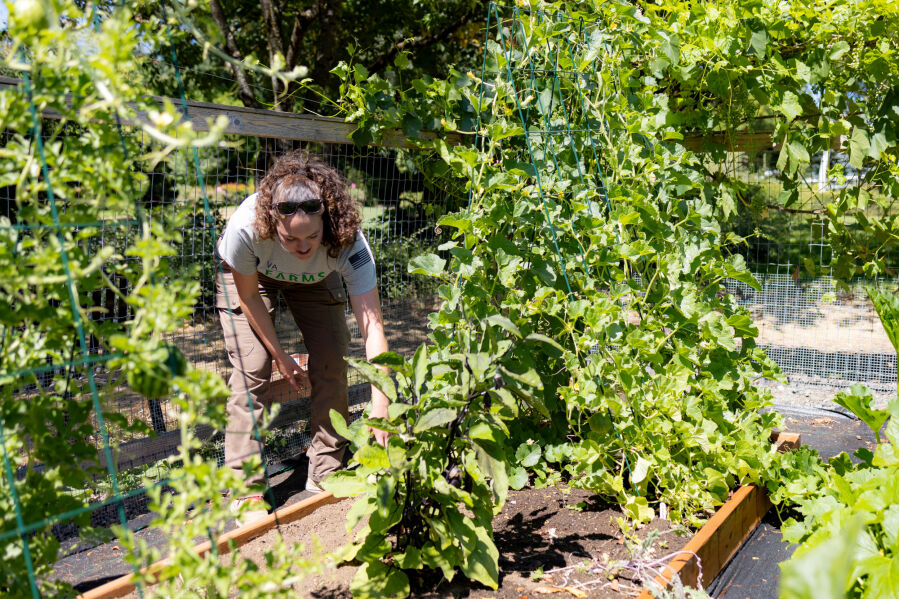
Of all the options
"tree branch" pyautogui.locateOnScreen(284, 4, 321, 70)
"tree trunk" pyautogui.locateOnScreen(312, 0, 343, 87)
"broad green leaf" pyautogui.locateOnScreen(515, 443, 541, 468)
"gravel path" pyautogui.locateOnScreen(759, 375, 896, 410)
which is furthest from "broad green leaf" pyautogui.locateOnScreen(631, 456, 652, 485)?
"tree branch" pyautogui.locateOnScreen(284, 4, 321, 70)

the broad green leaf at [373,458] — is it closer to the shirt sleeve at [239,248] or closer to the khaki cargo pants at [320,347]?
the shirt sleeve at [239,248]

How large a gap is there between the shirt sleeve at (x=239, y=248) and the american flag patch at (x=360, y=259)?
39cm

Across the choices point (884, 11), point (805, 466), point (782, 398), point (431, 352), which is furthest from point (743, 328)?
point (782, 398)

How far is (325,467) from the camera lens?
321cm

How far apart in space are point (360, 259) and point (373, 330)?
0.34m

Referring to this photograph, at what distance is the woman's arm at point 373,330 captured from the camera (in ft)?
7.43

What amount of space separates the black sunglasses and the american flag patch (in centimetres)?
28

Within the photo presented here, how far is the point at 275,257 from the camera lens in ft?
9.29

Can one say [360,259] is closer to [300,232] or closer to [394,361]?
[300,232]

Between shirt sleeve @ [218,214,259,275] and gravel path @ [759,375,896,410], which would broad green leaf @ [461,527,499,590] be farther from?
gravel path @ [759,375,896,410]

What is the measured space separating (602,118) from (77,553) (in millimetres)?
2725

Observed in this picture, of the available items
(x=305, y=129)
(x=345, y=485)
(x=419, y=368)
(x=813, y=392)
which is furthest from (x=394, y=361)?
(x=813, y=392)

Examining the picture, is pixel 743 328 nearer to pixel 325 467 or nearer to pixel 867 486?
pixel 867 486

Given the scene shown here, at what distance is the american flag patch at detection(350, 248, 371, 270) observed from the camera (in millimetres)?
2709
